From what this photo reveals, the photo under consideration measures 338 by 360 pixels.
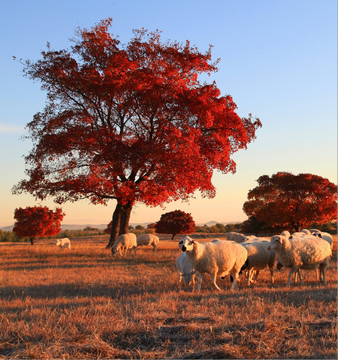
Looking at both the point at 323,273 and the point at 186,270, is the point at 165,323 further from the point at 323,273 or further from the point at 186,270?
the point at 323,273

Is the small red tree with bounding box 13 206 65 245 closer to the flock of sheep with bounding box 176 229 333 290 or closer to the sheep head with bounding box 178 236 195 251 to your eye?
the flock of sheep with bounding box 176 229 333 290

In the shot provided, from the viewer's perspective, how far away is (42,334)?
23.3 feet

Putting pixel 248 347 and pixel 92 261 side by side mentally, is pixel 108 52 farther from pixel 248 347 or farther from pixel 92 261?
pixel 248 347

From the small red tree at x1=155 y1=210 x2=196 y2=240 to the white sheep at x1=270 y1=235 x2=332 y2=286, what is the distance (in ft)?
109

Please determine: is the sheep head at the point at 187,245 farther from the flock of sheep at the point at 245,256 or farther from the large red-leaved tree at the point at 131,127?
the large red-leaved tree at the point at 131,127

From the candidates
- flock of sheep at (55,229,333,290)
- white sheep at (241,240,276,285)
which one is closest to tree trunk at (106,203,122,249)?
flock of sheep at (55,229,333,290)

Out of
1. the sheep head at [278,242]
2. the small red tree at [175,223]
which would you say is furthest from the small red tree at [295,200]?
the sheep head at [278,242]

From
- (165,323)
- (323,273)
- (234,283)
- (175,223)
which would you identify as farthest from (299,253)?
(175,223)

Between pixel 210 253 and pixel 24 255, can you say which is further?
pixel 24 255

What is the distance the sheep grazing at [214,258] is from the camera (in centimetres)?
1273

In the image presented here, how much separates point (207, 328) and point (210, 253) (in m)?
5.60

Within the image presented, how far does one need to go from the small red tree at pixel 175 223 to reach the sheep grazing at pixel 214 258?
1317 inches

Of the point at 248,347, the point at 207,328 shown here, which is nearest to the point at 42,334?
the point at 207,328

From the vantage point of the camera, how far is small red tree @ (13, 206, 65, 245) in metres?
42.8
